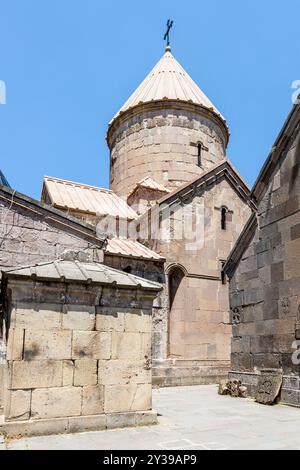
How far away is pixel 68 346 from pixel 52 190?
8818 mm

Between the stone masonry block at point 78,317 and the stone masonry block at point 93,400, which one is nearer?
the stone masonry block at point 93,400

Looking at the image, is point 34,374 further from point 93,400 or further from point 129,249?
point 129,249

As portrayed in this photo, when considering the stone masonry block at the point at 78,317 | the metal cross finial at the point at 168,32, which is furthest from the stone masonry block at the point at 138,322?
the metal cross finial at the point at 168,32

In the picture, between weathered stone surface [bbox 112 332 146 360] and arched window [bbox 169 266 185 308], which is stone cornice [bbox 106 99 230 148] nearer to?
arched window [bbox 169 266 185 308]

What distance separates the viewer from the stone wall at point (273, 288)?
735 cm

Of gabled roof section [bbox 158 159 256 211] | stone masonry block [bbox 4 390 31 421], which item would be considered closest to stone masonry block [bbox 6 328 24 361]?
stone masonry block [bbox 4 390 31 421]

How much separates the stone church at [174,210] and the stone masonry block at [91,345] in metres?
4.79

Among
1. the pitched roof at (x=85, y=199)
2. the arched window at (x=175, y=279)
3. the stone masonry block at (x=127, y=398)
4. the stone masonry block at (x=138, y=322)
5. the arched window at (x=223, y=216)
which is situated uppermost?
the pitched roof at (x=85, y=199)

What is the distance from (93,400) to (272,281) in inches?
169

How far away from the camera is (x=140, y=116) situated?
1505 centimetres

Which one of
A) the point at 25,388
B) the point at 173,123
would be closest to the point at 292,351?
the point at 25,388

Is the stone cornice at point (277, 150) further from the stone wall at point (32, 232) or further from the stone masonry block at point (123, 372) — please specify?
the stone masonry block at point (123, 372)

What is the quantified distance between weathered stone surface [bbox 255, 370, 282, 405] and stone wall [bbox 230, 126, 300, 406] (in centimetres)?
11
